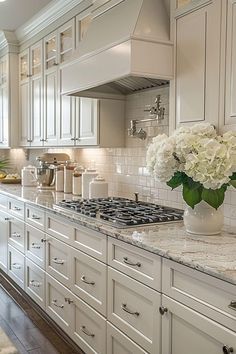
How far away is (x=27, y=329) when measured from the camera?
2936mm

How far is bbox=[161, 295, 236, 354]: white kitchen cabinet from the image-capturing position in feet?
4.56

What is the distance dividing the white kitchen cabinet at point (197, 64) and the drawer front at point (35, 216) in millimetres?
1332

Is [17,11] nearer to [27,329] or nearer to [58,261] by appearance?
[58,261]

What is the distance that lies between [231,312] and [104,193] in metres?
2.01

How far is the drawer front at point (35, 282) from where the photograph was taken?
309cm

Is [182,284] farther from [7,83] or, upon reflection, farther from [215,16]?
[7,83]

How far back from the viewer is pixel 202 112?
2.11 m

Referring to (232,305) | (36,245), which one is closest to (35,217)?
(36,245)

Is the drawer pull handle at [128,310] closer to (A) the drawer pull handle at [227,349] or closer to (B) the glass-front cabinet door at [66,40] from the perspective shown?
(A) the drawer pull handle at [227,349]

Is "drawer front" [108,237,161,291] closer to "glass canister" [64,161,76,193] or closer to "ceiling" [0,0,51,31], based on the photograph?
"glass canister" [64,161,76,193]

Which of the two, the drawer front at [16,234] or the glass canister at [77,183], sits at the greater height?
the glass canister at [77,183]

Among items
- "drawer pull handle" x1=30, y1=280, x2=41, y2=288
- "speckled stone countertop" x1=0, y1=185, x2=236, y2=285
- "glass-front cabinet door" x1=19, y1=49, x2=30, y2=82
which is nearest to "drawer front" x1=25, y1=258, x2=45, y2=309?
"drawer pull handle" x1=30, y1=280, x2=41, y2=288

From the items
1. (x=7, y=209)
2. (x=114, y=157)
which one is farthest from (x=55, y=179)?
(x=114, y=157)

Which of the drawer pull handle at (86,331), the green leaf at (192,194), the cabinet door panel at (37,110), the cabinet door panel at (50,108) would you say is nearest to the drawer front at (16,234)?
the cabinet door panel at (50,108)
